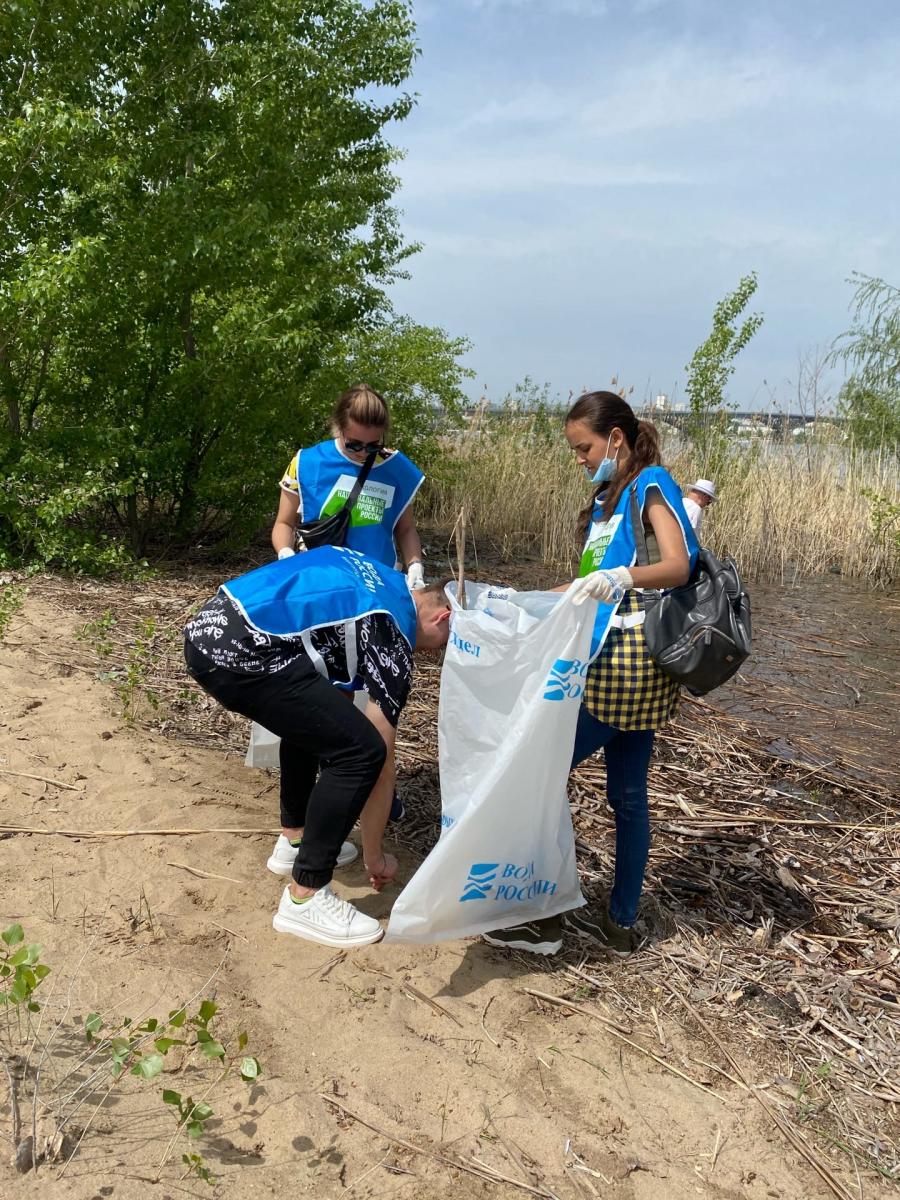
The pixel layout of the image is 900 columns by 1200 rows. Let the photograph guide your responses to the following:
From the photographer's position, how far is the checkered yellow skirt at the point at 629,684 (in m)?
2.49

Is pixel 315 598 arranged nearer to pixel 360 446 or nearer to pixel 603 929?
pixel 360 446

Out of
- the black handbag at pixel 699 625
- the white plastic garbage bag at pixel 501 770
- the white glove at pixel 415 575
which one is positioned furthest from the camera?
the white glove at pixel 415 575

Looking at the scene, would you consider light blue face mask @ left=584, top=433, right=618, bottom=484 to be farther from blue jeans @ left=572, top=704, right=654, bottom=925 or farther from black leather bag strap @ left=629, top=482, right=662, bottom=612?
blue jeans @ left=572, top=704, right=654, bottom=925

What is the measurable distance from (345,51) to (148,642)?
5389mm

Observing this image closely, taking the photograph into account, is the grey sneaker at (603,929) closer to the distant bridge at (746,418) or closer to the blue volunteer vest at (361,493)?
the blue volunteer vest at (361,493)

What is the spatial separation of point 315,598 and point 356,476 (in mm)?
1102

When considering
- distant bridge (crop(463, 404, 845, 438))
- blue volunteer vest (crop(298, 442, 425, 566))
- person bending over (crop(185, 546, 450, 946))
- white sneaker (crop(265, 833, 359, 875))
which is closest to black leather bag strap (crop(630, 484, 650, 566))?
Answer: person bending over (crop(185, 546, 450, 946))

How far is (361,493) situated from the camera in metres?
3.45

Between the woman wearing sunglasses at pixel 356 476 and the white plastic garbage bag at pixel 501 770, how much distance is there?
0.83 m

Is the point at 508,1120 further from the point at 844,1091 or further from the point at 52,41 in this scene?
the point at 52,41

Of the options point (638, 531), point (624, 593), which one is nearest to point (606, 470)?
point (638, 531)

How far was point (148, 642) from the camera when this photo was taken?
201 inches

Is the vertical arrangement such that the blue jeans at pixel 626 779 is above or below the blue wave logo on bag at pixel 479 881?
above

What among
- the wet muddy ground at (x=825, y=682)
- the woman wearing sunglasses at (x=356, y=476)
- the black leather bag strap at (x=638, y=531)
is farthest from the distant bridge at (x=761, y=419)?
the black leather bag strap at (x=638, y=531)
